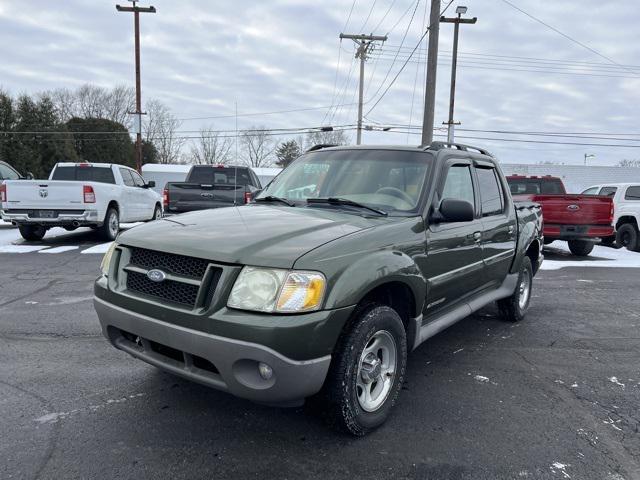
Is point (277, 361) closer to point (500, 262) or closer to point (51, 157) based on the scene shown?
point (500, 262)

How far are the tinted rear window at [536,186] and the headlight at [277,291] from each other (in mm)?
12430

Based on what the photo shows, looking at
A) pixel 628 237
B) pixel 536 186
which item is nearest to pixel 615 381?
pixel 628 237

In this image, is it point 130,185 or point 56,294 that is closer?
point 56,294

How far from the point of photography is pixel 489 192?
4676mm

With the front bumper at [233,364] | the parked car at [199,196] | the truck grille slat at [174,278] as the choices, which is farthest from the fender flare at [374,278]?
the parked car at [199,196]

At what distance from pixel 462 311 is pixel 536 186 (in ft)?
36.5

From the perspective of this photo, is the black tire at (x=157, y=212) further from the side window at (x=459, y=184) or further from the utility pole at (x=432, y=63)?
the side window at (x=459, y=184)

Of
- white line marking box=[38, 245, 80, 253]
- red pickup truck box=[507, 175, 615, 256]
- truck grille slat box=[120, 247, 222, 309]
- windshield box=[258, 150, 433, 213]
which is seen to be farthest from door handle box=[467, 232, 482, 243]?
white line marking box=[38, 245, 80, 253]

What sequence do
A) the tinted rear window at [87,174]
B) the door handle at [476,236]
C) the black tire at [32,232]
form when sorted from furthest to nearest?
the tinted rear window at [87,174]
the black tire at [32,232]
the door handle at [476,236]

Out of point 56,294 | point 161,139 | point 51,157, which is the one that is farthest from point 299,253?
point 161,139

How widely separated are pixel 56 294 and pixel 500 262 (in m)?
5.48

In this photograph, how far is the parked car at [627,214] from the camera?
12086mm

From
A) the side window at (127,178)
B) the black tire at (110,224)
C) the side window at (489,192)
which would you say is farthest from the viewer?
the side window at (127,178)

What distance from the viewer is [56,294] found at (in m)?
6.21
